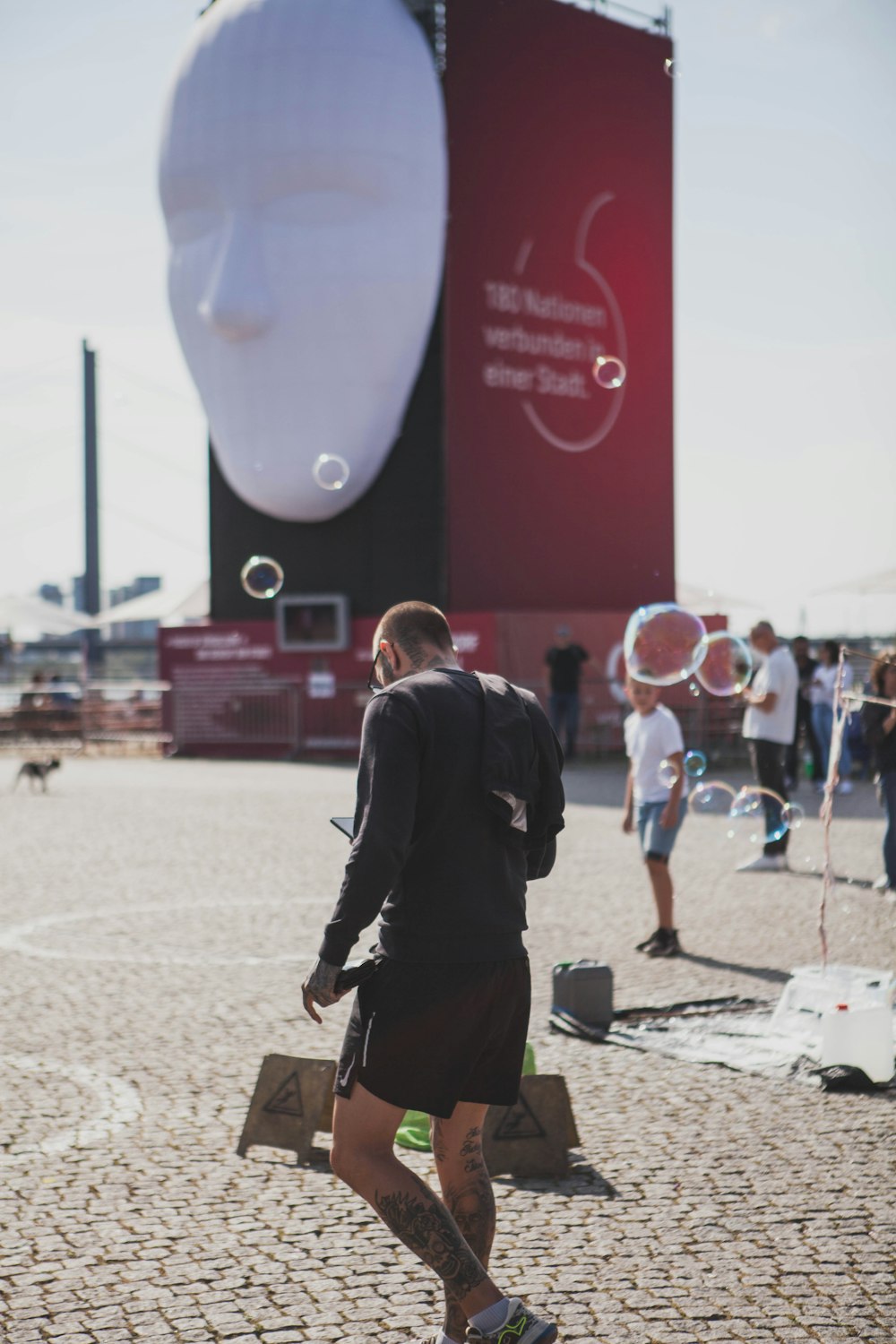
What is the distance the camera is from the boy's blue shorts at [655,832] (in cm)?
796

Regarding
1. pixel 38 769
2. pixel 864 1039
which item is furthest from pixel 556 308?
pixel 864 1039

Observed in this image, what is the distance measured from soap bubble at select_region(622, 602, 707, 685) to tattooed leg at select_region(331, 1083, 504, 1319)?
13.5ft

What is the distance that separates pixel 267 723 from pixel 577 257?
898 centimetres

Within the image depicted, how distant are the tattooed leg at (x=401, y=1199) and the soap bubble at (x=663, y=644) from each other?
13.5 feet

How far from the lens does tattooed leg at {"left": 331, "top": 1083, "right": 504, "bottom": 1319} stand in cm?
320

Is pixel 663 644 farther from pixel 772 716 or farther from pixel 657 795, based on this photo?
pixel 772 716

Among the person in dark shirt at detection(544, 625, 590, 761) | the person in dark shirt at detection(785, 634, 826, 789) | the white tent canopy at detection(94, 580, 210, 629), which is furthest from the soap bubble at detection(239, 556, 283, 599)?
the white tent canopy at detection(94, 580, 210, 629)

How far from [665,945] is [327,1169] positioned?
3.56 m

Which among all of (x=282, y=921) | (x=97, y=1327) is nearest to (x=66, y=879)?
(x=282, y=921)

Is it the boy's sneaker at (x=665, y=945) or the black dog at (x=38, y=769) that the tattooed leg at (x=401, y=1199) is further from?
the black dog at (x=38, y=769)

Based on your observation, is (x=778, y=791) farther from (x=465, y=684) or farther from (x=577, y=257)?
(x=577, y=257)

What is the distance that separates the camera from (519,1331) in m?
3.21

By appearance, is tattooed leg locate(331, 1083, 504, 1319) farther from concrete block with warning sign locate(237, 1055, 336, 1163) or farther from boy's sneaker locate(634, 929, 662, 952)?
boy's sneaker locate(634, 929, 662, 952)

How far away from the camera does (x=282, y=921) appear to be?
29.4 ft
